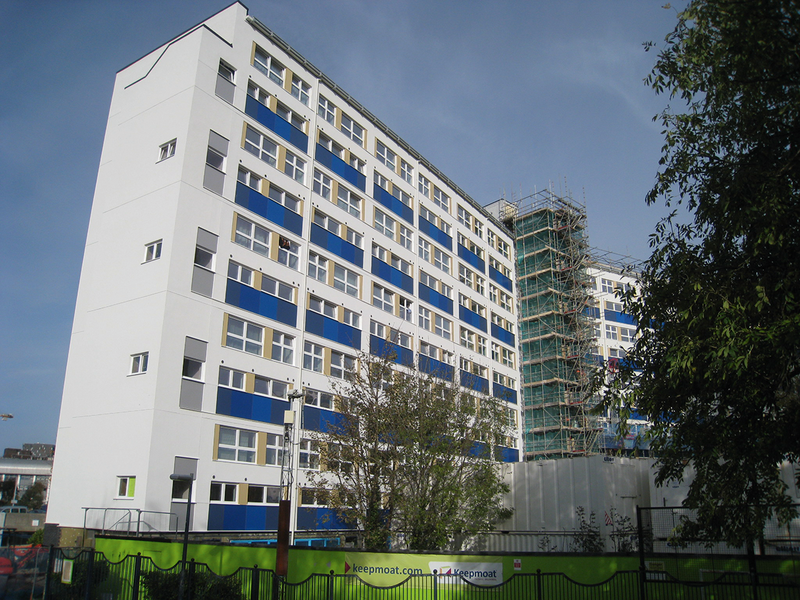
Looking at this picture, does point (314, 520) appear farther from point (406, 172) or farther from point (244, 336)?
point (406, 172)

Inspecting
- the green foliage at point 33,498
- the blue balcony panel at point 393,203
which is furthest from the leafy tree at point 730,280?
the green foliage at point 33,498

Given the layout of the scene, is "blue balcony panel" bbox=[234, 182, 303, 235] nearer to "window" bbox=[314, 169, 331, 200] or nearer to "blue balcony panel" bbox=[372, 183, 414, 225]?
"window" bbox=[314, 169, 331, 200]

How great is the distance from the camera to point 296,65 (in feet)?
118

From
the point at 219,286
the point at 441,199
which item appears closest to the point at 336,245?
the point at 219,286

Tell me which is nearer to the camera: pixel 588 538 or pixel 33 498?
pixel 588 538

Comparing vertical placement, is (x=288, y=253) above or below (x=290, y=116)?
below

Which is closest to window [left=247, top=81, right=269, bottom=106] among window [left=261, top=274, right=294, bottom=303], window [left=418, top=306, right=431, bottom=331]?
window [left=261, top=274, right=294, bottom=303]

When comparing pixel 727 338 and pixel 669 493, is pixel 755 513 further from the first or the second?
pixel 669 493

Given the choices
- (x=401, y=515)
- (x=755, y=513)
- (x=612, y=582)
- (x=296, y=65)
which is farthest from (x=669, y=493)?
(x=296, y=65)

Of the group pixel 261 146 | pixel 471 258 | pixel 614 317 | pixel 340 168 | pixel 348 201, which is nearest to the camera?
pixel 261 146

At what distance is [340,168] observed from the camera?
3769 centimetres

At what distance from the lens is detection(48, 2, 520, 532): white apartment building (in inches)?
1007

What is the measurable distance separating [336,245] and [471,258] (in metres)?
17.6

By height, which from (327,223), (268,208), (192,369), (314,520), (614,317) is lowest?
(314,520)
